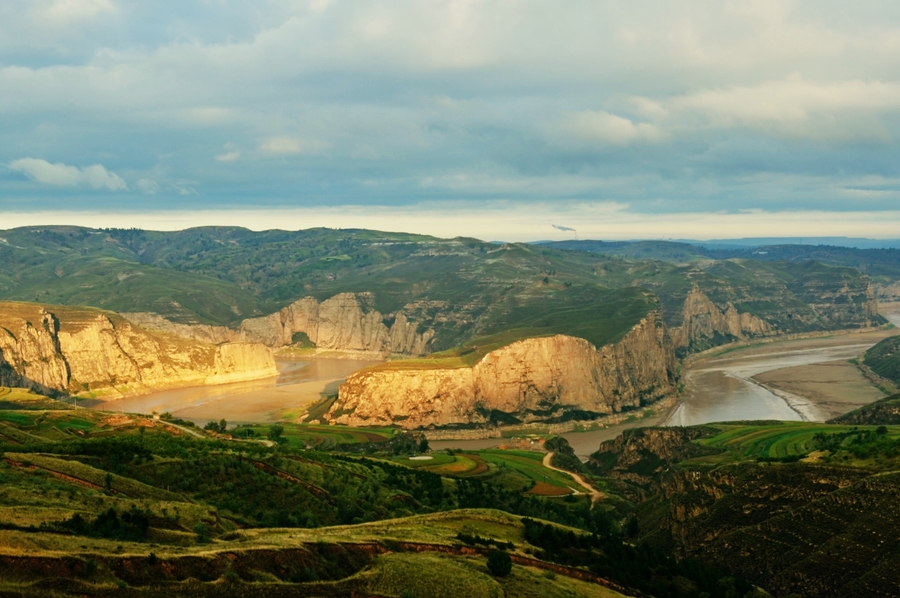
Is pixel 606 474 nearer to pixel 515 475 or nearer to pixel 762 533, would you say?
pixel 515 475

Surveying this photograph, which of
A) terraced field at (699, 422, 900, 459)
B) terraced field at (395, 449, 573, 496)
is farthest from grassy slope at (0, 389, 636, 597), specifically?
terraced field at (699, 422, 900, 459)

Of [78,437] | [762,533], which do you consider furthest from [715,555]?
[78,437]

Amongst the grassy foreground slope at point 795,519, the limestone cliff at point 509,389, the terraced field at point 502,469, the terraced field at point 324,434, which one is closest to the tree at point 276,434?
the terraced field at point 324,434

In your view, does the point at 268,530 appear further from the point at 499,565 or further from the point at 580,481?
the point at 580,481

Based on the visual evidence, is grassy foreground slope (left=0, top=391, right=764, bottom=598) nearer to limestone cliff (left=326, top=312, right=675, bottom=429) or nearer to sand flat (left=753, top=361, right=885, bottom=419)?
limestone cliff (left=326, top=312, right=675, bottom=429)

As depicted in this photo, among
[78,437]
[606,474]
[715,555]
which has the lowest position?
[606,474]

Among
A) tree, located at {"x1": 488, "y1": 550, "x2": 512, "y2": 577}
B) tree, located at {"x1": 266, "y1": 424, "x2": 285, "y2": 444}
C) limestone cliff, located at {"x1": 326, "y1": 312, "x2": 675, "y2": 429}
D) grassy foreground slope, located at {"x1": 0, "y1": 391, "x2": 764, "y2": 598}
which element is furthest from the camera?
limestone cliff, located at {"x1": 326, "y1": 312, "x2": 675, "y2": 429}
